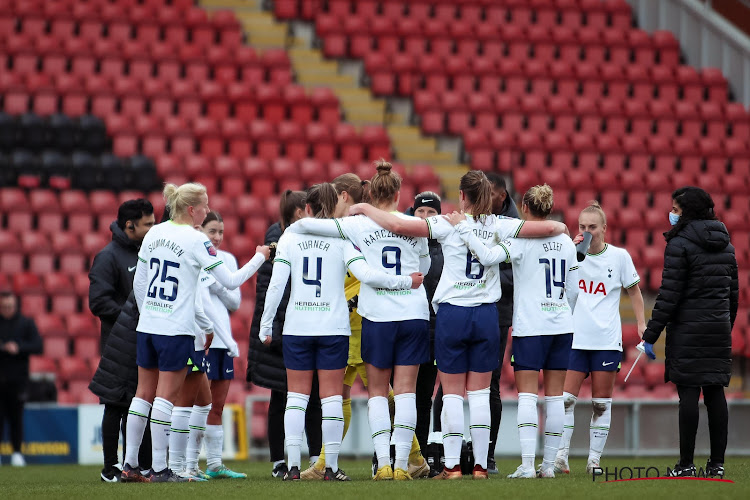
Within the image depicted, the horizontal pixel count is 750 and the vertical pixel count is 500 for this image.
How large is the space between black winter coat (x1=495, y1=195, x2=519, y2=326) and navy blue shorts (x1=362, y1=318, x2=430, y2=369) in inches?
38.1

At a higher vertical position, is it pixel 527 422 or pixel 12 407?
pixel 527 422

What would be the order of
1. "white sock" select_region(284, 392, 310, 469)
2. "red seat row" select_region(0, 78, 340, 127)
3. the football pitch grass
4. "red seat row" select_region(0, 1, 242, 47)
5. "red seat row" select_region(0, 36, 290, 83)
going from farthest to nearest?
"red seat row" select_region(0, 1, 242, 47) < "red seat row" select_region(0, 36, 290, 83) < "red seat row" select_region(0, 78, 340, 127) < "white sock" select_region(284, 392, 310, 469) < the football pitch grass

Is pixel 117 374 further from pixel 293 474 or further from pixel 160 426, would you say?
pixel 293 474

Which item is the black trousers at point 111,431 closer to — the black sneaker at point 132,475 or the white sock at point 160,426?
the black sneaker at point 132,475

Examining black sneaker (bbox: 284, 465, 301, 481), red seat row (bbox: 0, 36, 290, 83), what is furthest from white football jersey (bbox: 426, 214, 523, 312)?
red seat row (bbox: 0, 36, 290, 83)

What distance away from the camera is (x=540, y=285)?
6.91m

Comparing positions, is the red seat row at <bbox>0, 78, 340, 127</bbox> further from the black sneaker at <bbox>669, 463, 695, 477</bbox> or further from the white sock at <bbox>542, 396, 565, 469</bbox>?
the black sneaker at <bbox>669, 463, 695, 477</bbox>

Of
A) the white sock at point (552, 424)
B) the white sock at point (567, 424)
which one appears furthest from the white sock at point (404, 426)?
the white sock at point (567, 424)

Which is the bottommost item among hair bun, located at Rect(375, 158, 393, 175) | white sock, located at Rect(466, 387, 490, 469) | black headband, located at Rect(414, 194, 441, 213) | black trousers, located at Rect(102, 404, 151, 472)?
black trousers, located at Rect(102, 404, 151, 472)

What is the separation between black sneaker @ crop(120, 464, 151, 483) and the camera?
6998mm

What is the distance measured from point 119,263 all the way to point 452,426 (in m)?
2.75

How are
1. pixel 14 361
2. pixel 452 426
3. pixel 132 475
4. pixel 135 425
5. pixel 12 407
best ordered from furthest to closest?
1. pixel 14 361
2. pixel 12 407
3. pixel 132 475
4. pixel 135 425
5. pixel 452 426

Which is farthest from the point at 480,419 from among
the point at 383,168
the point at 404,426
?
the point at 383,168

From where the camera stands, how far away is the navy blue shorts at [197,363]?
23.0ft
